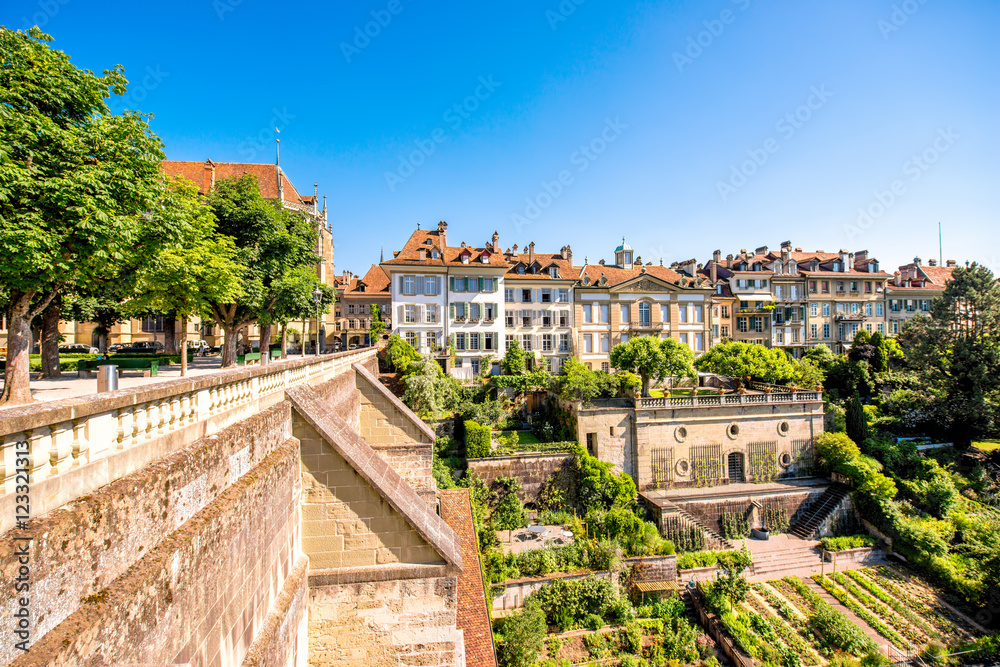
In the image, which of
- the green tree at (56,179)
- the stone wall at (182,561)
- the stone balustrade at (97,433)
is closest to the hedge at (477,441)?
the green tree at (56,179)

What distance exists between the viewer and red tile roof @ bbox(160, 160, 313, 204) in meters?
35.7

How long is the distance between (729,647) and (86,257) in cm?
2356

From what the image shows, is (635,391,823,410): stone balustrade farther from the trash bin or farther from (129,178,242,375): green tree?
the trash bin

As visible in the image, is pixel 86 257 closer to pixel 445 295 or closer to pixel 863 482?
pixel 445 295

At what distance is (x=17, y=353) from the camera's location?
420 inches

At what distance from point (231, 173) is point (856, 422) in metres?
53.0

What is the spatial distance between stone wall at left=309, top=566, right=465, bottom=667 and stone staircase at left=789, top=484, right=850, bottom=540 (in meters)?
25.1

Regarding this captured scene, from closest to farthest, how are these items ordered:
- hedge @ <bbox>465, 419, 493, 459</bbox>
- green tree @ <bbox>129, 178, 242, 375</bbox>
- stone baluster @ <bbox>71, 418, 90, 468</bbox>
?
1. stone baluster @ <bbox>71, 418, 90, 468</bbox>
2. green tree @ <bbox>129, 178, 242, 375</bbox>
3. hedge @ <bbox>465, 419, 493, 459</bbox>

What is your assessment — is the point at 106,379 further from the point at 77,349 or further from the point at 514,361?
the point at 77,349

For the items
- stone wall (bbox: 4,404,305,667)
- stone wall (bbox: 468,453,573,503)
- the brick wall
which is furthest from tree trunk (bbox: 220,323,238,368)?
stone wall (bbox: 4,404,305,667)

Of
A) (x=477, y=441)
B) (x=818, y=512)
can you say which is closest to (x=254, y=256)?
(x=477, y=441)

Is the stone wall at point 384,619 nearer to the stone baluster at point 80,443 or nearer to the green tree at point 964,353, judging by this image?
the stone baluster at point 80,443

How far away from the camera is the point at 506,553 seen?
1869 centimetres

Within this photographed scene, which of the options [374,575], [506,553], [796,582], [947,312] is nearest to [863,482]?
[796,582]
